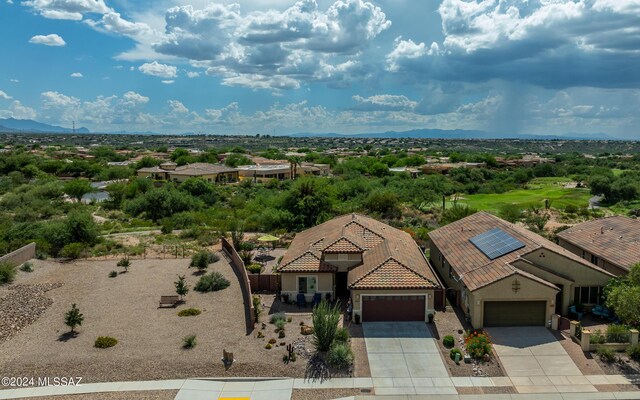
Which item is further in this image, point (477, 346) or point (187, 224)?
point (187, 224)

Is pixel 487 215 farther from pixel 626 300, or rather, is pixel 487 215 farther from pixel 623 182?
pixel 623 182

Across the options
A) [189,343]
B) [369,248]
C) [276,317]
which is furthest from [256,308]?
[369,248]

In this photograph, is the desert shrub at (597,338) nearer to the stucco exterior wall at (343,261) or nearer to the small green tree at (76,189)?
the stucco exterior wall at (343,261)

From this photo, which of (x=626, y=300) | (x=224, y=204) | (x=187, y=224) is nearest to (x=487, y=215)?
(x=626, y=300)

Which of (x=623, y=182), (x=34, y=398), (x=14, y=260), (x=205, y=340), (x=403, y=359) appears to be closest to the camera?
(x=34, y=398)

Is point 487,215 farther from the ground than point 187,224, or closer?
farther from the ground

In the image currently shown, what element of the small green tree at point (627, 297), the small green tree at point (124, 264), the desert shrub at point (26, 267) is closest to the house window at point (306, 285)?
the small green tree at point (627, 297)
